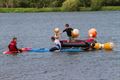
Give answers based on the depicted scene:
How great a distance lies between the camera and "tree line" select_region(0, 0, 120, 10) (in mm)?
135375

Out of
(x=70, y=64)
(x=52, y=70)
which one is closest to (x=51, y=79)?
(x=52, y=70)

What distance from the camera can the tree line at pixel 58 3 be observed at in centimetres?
13538

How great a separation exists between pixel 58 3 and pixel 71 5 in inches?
322

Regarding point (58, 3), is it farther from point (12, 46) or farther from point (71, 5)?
point (12, 46)

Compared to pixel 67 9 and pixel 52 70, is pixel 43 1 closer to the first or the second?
pixel 67 9

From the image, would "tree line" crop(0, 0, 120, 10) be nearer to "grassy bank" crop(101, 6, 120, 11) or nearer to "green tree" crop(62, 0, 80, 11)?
"green tree" crop(62, 0, 80, 11)

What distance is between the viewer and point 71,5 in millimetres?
135000

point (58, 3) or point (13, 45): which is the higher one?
point (13, 45)

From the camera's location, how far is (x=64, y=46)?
45.5m

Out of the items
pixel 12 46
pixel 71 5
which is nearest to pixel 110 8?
pixel 71 5

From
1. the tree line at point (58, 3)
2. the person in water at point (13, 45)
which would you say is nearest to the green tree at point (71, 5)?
the tree line at point (58, 3)

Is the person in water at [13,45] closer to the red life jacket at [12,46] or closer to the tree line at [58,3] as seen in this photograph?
the red life jacket at [12,46]

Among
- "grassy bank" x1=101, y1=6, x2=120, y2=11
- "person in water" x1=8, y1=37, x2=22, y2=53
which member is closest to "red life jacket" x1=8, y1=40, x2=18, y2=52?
"person in water" x1=8, y1=37, x2=22, y2=53

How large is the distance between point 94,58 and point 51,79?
31.1 feet
